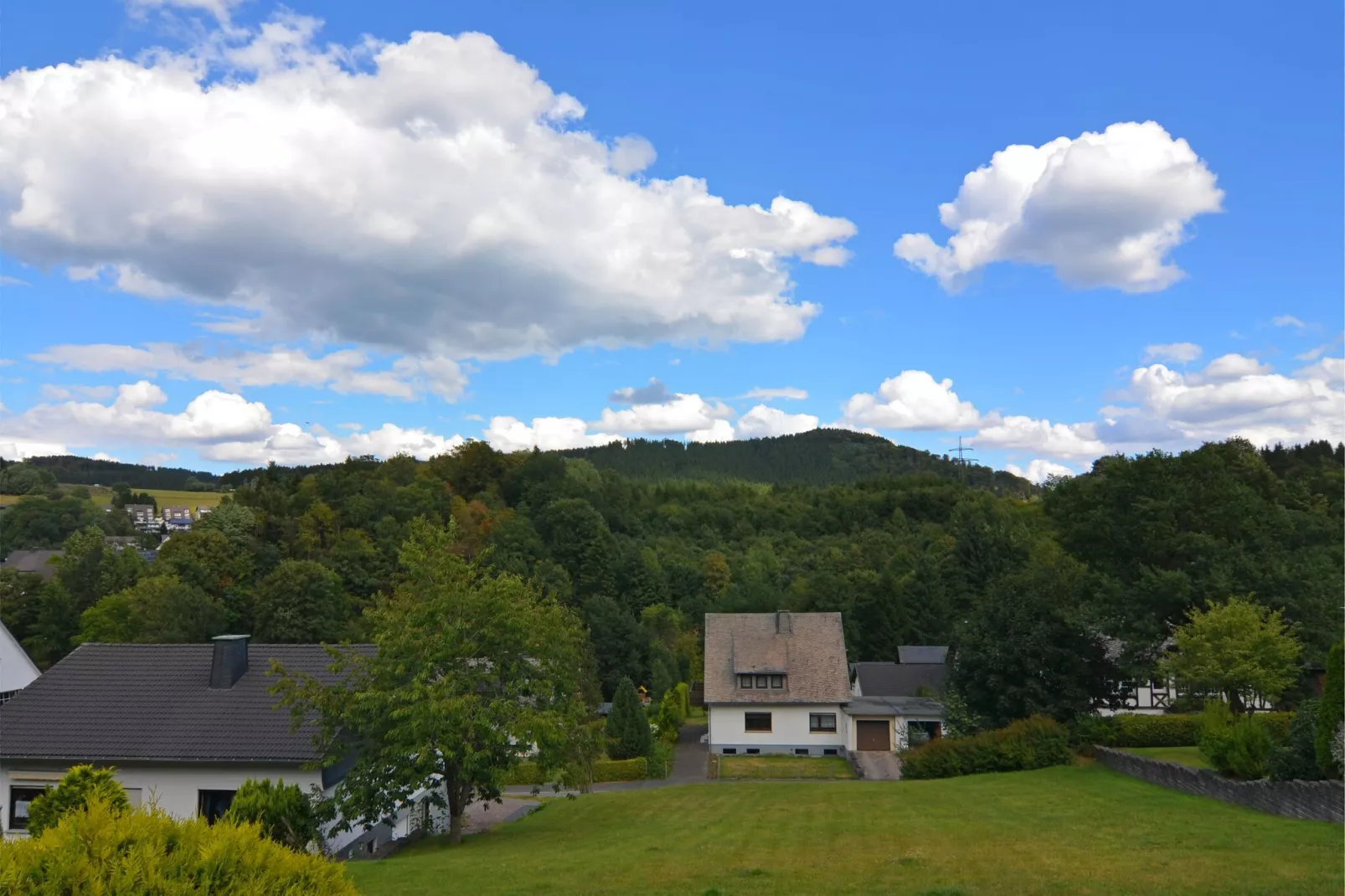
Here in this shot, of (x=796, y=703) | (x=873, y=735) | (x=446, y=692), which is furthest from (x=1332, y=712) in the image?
(x=796, y=703)

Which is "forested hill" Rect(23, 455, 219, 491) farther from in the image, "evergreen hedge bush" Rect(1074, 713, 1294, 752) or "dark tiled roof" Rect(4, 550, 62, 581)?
"evergreen hedge bush" Rect(1074, 713, 1294, 752)

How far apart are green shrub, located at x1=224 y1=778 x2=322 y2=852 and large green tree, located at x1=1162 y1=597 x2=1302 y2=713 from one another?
2513 centimetres

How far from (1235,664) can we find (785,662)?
74.2 feet

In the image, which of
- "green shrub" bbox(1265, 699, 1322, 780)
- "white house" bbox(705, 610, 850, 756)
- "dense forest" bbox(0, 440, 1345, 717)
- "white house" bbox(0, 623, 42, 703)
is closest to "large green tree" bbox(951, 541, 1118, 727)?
"dense forest" bbox(0, 440, 1345, 717)

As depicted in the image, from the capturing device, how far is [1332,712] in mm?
15562

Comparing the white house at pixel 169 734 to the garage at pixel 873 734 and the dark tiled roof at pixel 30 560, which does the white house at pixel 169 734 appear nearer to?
the garage at pixel 873 734

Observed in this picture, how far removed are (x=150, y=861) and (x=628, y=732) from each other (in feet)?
110

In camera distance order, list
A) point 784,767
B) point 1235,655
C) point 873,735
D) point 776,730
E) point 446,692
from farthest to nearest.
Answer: point 776,730 < point 873,735 < point 784,767 < point 1235,655 < point 446,692

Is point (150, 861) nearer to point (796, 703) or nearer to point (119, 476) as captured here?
point (796, 703)

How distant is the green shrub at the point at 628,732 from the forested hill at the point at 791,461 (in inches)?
4468

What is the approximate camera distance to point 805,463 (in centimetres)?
16775

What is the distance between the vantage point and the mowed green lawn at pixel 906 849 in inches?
428

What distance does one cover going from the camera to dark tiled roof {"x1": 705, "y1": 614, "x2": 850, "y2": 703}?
145 ft

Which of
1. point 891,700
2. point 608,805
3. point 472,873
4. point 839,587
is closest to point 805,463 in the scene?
point 839,587
